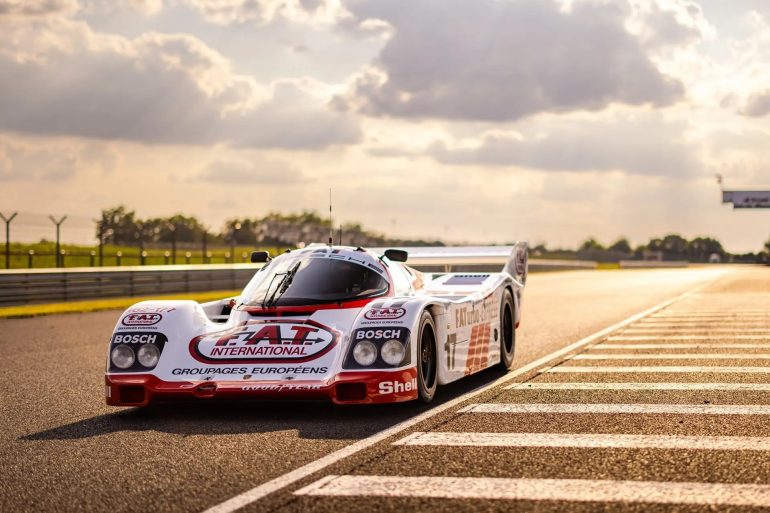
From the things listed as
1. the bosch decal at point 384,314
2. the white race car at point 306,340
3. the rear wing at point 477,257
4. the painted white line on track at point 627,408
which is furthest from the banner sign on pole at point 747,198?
the bosch decal at point 384,314

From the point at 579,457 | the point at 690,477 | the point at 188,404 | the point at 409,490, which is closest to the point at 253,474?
the point at 409,490

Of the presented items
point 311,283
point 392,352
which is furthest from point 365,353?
point 311,283

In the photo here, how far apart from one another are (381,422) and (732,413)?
8.60 feet

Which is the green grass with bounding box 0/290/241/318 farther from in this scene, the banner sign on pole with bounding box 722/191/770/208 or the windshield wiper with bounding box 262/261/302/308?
the banner sign on pole with bounding box 722/191/770/208

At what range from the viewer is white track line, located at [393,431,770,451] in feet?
21.7

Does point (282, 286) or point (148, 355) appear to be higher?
point (282, 286)

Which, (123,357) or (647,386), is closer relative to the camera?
(123,357)

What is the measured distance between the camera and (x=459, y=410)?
8250 millimetres

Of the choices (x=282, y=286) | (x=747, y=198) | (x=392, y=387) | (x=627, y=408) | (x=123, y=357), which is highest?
(x=747, y=198)

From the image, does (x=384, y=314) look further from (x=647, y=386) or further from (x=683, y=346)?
(x=683, y=346)

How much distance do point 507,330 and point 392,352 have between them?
13.0ft

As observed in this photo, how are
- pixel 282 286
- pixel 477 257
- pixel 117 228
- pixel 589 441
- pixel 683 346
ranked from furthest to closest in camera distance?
pixel 117 228, pixel 683 346, pixel 477 257, pixel 282 286, pixel 589 441

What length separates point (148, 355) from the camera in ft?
27.5

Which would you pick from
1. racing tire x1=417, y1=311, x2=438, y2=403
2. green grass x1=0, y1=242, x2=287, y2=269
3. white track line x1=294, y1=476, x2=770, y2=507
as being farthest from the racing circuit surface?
green grass x1=0, y1=242, x2=287, y2=269
